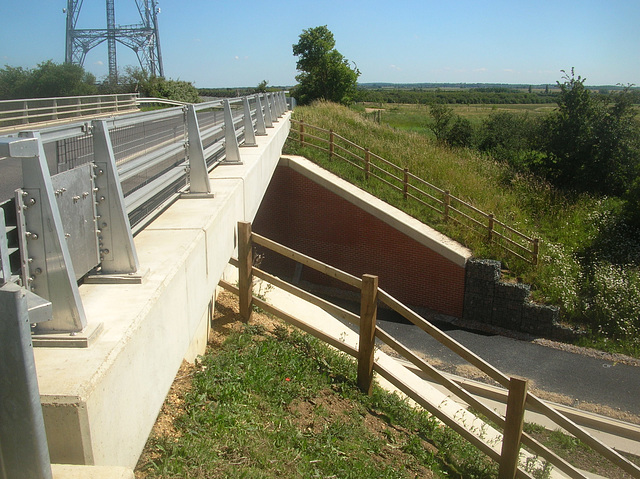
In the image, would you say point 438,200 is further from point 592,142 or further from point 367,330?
point 367,330

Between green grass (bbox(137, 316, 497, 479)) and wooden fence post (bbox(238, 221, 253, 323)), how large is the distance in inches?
10.8

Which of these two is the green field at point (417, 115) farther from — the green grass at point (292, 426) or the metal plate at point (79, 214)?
the metal plate at point (79, 214)

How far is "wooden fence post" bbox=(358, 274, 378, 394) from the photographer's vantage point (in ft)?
19.4

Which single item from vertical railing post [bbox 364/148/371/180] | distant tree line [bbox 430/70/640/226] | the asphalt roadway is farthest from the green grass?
distant tree line [bbox 430/70/640/226]

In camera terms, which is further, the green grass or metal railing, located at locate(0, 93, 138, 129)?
metal railing, located at locate(0, 93, 138, 129)

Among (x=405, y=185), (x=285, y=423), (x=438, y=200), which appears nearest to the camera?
(x=285, y=423)

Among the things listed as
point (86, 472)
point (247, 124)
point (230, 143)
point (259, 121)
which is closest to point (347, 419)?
point (86, 472)

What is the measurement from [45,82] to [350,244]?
27.0m

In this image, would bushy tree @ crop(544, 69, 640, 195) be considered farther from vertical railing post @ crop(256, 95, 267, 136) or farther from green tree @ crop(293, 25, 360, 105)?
green tree @ crop(293, 25, 360, 105)

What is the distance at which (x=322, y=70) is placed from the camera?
4197cm

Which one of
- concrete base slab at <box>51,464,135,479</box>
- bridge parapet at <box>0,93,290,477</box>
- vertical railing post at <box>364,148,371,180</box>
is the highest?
bridge parapet at <box>0,93,290,477</box>

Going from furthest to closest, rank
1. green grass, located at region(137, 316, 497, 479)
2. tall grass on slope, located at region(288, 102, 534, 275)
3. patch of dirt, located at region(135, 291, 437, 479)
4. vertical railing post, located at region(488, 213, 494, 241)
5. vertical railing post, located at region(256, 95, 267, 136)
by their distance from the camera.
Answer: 1. tall grass on slope, located at region(288, 102, 534, 275)
2. vertical railing post, located at region(488, 213, 494, 241)
3. vertical railing post, located at region(256, 95, 267, 136)
4. patch of dirt, located at region(135, 291, 437, 479)
5. green grass, located at region(137, 316, 497, 479)

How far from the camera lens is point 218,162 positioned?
7992mm

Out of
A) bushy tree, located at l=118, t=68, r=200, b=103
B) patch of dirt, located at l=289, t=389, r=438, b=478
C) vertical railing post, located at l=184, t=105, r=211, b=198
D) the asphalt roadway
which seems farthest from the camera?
bushy tree, located at l=118, t=68, r=200, b=103
